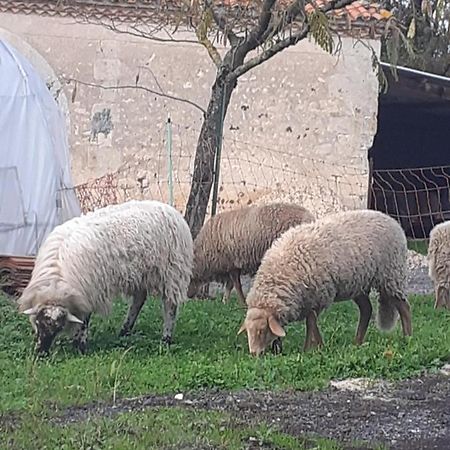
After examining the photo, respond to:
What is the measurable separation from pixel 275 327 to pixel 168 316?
1189 millimetres

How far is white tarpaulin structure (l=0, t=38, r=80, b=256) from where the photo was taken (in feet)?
39.2

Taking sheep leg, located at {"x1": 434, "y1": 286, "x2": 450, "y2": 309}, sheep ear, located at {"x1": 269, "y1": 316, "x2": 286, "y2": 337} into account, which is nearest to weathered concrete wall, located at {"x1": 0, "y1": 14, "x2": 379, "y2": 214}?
sheep leg, located at {"x1": 434, "y1": 286, "x2": 450, "y2": 309}

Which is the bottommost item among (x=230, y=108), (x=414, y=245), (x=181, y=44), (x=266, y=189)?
(x=414, y=245)

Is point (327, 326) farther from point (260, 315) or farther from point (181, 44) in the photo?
point (181, 44)

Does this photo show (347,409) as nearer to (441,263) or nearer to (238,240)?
(238,240)

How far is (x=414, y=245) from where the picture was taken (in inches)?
730

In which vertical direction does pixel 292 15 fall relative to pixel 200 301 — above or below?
above

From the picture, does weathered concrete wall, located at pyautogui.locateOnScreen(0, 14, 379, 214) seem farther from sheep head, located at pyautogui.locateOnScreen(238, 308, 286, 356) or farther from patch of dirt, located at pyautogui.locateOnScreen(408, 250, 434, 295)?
sheep head, located at pyautogui.locateOnScreen(238, 308, 286, 356)

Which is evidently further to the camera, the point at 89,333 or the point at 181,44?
the point at 181,44

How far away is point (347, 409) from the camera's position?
6.20 meters

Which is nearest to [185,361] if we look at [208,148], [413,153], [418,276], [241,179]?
[208,148]

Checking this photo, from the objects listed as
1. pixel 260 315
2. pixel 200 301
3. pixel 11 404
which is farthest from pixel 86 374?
pixel 200 301

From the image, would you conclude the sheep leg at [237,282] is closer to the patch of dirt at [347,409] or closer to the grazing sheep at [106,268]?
the grazing sheep at [106,268]

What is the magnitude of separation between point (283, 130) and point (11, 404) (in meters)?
11.5
